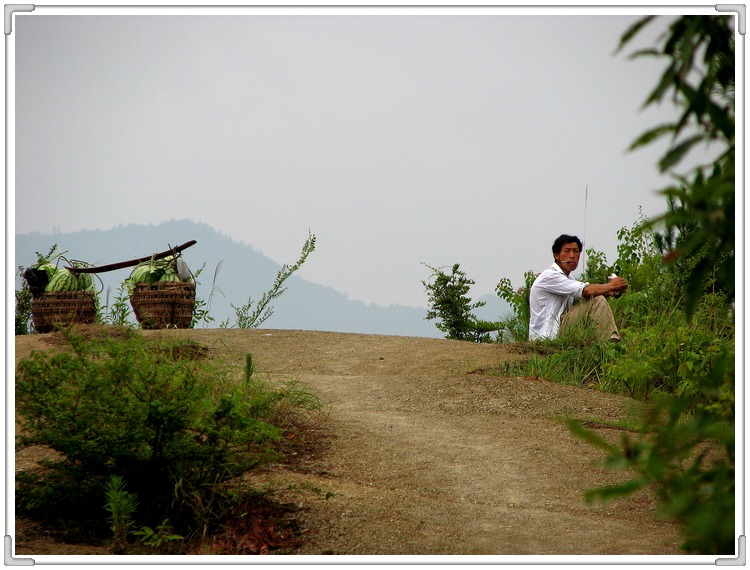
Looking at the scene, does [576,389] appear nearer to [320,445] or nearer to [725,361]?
[320,445]

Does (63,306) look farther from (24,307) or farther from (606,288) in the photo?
(606,288)

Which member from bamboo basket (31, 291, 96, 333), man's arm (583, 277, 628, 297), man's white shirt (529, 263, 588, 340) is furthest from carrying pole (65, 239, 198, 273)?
man's arm (583, 277, 628, 297)

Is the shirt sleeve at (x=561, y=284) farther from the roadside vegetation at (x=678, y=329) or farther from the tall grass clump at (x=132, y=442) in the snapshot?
the tall grass clump at (x=132, y=442)

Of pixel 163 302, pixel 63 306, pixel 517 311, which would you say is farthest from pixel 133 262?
pixel 517 311

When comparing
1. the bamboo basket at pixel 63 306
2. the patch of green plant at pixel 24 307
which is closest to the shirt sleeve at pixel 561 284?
the bamboo basket at pixel 63 306

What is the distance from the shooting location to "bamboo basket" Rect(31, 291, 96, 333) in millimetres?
8719

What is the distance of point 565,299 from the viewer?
7605 millimetres

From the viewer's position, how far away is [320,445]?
484cm

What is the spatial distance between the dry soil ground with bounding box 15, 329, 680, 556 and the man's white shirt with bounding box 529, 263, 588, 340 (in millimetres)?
439

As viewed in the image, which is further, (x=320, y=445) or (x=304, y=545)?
(x=320, y=445)

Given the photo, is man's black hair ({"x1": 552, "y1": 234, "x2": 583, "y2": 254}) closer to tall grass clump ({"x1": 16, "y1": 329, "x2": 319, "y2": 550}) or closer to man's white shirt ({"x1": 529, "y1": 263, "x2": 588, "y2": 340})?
man's white shirt ({"x1": 529, "y1": 263, "x2": 588, "y2": 340})
